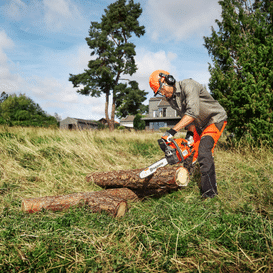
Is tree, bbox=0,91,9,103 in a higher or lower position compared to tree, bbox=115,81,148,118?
higher

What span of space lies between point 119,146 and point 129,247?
5.62 m

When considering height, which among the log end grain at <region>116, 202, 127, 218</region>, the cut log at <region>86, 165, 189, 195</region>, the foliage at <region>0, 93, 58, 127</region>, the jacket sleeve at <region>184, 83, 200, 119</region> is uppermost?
the foliage at <region>0, 93, 58, 127</region>

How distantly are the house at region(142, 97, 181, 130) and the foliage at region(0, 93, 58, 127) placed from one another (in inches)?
724

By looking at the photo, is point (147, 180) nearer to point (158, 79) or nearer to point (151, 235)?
point (151, 235)

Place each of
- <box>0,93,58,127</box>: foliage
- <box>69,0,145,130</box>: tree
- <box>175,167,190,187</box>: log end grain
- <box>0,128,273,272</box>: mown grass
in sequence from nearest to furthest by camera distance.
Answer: <box>0,128,273,272</box>: mown grass < <box>175,167,190,187</box>: log end grain < <box>0,93,58,127</box>: foliage < <box>69,0,145,130</box>: tree

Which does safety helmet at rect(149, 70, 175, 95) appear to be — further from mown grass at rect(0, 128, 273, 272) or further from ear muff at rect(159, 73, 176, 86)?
mown grass at rect(0, 128, 273, 272)

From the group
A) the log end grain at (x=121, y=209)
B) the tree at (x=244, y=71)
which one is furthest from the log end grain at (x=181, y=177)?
the tree at (x=244, y=71)

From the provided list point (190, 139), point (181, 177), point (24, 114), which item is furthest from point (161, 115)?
point (181, 177)

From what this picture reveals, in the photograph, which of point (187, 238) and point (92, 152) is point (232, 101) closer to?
point (92, 152)

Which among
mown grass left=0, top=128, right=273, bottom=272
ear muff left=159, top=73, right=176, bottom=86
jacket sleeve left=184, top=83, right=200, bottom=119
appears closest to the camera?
mown grass left=0, top=128, right=273, bottom=272

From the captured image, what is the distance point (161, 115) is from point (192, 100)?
36.0 metres

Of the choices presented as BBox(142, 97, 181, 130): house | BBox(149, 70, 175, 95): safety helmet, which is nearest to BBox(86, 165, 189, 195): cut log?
BBox(149, 70, 175, 95): safety helmet

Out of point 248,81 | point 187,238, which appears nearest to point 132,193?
point 187,238

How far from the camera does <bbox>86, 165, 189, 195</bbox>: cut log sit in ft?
11.7
